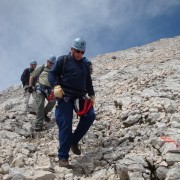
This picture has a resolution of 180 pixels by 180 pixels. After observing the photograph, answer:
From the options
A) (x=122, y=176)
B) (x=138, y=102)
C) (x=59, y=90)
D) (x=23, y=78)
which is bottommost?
(x=122, y=176)

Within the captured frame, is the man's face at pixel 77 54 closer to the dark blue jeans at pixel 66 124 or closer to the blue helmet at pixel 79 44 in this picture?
the blue helmet at pixel 79 44

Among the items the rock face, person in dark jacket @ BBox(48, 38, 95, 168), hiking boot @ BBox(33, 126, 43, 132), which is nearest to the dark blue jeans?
person in dark jacket @ BBox(48, 38, 95, 168)

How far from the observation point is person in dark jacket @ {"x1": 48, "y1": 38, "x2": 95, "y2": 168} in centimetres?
745

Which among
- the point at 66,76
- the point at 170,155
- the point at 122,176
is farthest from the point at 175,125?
the point at 66,76

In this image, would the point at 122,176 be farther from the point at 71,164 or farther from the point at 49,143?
the point at 49,143

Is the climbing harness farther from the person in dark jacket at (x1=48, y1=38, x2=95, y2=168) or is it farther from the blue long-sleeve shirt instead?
the blue long-sleeve shirt

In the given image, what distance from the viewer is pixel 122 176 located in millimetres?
6512

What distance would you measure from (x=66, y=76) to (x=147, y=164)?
262 cm

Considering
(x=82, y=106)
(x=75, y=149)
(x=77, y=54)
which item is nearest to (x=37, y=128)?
(x=75, y=149)

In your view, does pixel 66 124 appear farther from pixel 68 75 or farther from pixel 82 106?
pixel 68 75

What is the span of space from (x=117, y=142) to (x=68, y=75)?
81.1 inches

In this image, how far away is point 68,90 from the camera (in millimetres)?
7730

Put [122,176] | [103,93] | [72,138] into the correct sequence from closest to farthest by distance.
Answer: [122,176]
[72,138]
[103,93]

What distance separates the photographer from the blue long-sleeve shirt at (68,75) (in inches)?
304
